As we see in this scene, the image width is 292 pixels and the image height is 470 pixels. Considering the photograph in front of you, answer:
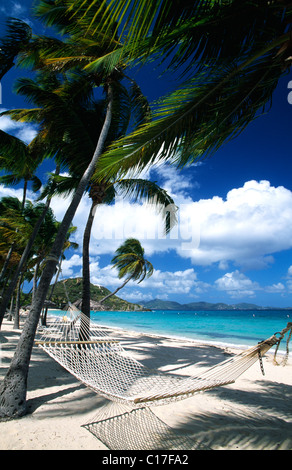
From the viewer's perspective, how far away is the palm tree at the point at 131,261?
1152 centimetres

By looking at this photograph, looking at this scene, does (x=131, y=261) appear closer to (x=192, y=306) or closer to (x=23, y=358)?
(x=23, y=358)

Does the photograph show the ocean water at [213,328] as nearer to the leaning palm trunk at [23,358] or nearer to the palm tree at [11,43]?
the leaning palm trunk at [23,358]

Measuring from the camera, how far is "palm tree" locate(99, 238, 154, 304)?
11523 mm

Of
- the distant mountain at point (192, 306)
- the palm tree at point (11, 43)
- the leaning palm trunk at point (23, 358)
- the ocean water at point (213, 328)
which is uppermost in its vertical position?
the palm tree at point (11, 43)

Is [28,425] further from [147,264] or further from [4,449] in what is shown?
[147,264]

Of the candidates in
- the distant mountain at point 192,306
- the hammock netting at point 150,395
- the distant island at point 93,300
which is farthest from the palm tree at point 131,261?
the distant mountain at point 192,306

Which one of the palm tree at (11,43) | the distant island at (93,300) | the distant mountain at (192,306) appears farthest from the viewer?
the distant mountain at (192,306)

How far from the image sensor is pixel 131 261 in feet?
39.2

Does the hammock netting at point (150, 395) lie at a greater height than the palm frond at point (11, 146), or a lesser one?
lesser

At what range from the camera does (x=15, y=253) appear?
376 inches

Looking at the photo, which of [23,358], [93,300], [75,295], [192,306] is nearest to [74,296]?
[75,295]
